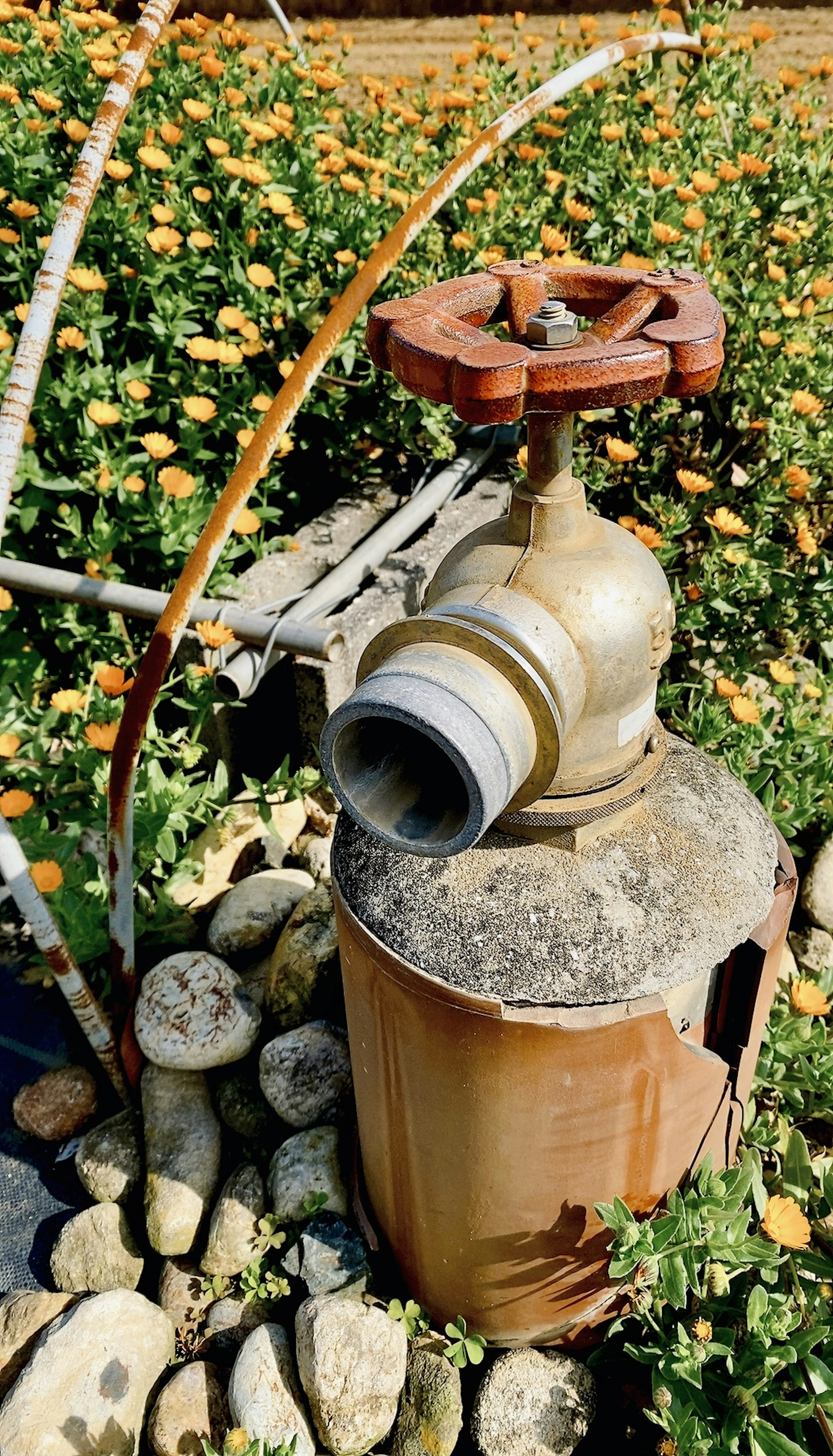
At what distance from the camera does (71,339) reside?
298 cm

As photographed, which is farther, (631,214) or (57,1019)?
(631,214)

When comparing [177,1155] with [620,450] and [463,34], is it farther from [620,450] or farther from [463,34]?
[463,34]

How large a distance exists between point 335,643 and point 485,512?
1.06 m

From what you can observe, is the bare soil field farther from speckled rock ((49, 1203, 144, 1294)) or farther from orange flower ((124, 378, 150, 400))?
speckled rock ((49, 1203, 144, 1294))

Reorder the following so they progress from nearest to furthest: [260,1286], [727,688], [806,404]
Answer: [260,1286] < [727,688] < [806,404]

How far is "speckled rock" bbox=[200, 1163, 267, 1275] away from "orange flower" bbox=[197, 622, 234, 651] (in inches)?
47.3

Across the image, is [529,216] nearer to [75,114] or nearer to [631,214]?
[631,214]

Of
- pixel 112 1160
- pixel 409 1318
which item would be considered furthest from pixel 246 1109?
pixel 409 1318

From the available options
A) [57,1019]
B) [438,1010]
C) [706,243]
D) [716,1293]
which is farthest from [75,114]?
[716,1293]

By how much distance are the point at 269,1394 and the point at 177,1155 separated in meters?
0.53

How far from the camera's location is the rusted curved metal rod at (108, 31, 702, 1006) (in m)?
1.73

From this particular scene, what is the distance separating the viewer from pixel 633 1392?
6.41ft

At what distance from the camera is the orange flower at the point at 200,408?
112 inches

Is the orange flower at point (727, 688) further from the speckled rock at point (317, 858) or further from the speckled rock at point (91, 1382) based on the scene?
the speckled rock at point (91, 1382)
